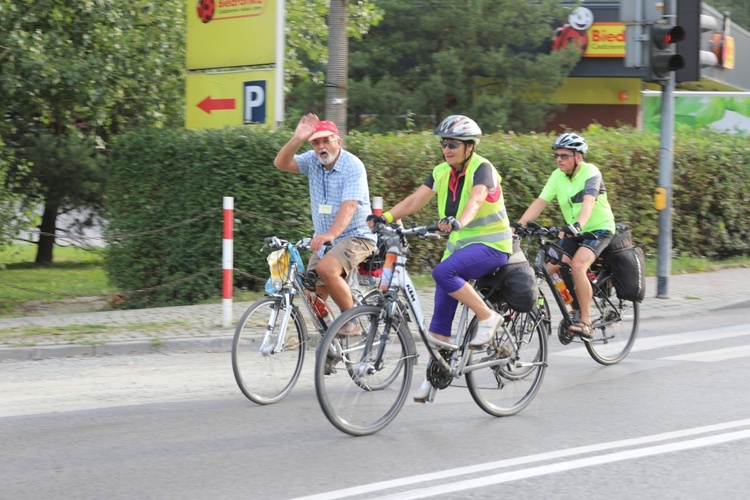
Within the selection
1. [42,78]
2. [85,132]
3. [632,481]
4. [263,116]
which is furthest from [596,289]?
[85,132]

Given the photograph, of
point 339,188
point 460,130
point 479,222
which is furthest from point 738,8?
point 460,130

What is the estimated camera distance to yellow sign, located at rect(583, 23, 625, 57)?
3192 cm

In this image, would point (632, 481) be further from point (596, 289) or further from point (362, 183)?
point (596, 289)

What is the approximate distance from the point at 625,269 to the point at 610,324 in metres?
0.50

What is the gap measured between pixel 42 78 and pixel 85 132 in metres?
4.64

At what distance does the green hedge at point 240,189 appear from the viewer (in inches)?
472

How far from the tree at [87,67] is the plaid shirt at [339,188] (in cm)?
685

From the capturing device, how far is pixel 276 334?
6766 mm

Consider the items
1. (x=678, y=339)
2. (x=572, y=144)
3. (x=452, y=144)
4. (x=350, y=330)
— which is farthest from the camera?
(x=678, y=339)

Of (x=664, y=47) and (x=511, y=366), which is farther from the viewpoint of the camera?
(x=664, y=47)

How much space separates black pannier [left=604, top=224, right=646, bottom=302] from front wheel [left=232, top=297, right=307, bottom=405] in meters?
2.91

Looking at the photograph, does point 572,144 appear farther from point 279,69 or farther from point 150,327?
point 279,69

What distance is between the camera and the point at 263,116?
1298 cm

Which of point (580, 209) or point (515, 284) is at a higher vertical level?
point (580, 209)
